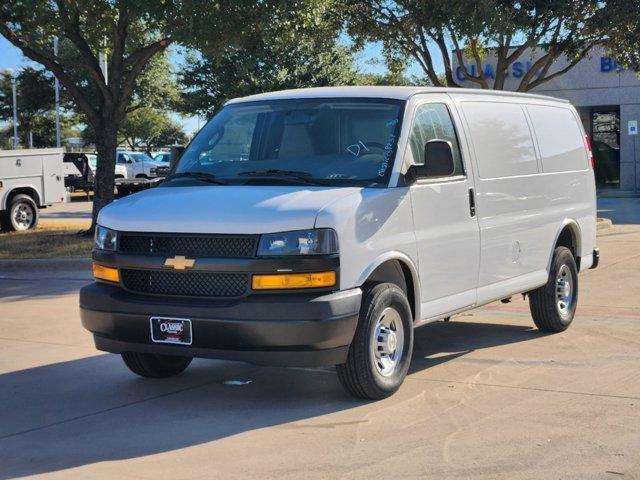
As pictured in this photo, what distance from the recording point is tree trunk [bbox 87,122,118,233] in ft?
60.8

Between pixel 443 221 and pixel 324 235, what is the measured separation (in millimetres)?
1470

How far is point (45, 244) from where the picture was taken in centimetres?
1755

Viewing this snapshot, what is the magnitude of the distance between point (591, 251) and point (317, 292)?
15.4ft

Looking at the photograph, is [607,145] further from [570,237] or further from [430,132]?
[430,132]

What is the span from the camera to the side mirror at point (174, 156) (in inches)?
299

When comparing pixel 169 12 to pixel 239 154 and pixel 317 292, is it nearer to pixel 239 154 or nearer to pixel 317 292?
pixel 239 154

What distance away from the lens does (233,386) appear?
7.17m

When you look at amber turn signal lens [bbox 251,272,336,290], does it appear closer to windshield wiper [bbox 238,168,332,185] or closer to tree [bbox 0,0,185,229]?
windshield wiper [bbox 238,168,332,185]

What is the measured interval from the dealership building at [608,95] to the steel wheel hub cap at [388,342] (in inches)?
1088

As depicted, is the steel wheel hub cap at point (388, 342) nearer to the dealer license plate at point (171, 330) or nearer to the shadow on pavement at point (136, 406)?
the shadow on pavement at point (136, 406)

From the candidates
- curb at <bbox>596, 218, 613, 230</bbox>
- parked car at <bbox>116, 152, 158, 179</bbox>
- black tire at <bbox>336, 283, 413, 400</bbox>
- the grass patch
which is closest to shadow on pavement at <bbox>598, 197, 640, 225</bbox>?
curb at <bbox>596, 218, 613, 230</bbox>

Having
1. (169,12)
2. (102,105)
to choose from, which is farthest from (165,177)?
(102,105)

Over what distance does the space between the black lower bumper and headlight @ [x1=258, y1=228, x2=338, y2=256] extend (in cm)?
27

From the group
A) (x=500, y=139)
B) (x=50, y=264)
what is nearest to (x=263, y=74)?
(x=50, y=264)
